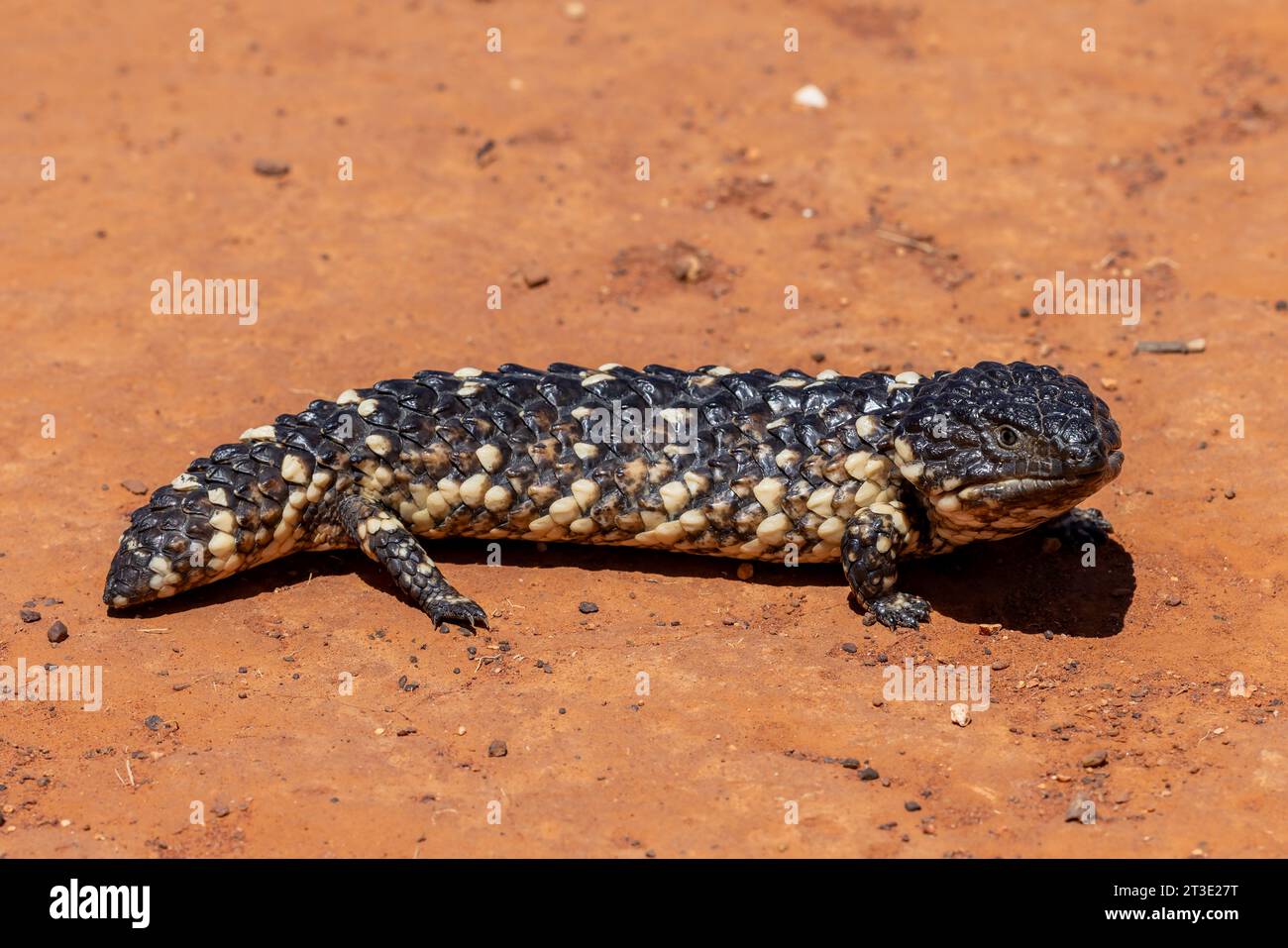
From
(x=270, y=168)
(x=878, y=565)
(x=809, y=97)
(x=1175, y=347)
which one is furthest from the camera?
(x=809, y=97)

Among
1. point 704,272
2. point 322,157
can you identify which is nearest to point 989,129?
point 704,272

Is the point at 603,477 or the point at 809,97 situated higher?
the point at 809,97

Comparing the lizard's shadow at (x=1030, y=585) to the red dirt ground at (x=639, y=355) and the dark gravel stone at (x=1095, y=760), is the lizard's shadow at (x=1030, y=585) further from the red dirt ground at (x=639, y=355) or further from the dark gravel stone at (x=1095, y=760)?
the dark gravel stone at (x=1095, y=760)

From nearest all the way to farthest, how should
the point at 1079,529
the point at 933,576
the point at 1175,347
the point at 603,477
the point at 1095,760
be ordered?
the point at 1095,760 → the point at 603,477 → the point at 933,576 → the point at 1079,529 → the point at 1175,347

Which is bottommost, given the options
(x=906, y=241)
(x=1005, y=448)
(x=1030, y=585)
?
(x=1030, y=585)

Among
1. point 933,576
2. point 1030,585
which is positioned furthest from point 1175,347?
point 933,576

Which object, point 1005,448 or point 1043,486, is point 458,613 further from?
point 1043,486
